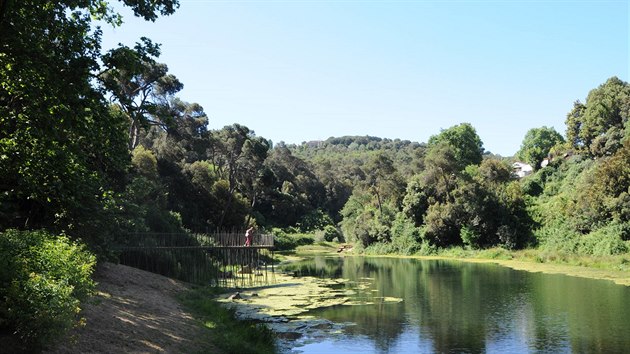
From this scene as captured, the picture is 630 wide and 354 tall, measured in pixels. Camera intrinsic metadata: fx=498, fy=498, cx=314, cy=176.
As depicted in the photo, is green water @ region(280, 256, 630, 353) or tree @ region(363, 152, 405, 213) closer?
green water @ region(280, 256, 630, 353)

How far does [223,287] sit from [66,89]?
57.1ft

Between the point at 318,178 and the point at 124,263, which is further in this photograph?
the point at 318,178

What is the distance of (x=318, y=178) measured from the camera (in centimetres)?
11056

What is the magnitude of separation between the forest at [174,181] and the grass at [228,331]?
3847mm

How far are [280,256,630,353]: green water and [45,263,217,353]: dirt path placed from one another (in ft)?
13.0

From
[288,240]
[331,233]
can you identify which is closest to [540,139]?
[331,233]

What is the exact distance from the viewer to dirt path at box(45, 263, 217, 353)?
9.66m

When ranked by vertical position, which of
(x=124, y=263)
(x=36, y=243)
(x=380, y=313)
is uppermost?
(x=36, y=243)

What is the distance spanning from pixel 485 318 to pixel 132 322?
1361 cm

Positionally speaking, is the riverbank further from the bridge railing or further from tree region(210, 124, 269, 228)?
tree region(210, 124, 269, 228)

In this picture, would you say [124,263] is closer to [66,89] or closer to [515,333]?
[66,89]

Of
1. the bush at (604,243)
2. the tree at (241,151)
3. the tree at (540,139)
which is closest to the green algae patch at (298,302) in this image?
the bush at (604,243)

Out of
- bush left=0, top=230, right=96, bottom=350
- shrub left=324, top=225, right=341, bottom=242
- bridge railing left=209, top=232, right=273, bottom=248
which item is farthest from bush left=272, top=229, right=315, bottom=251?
bush left=0, top=230, right=96, bottom=350

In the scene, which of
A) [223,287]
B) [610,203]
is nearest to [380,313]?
[223,287]
